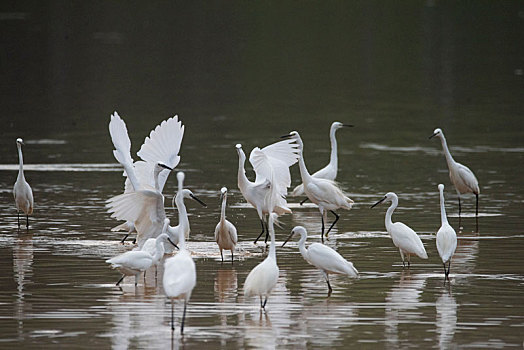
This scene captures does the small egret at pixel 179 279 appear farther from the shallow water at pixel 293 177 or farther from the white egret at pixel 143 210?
the white egret at pixel 143 210

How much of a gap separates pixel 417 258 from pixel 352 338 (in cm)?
438

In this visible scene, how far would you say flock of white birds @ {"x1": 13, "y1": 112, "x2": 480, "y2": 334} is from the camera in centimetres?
1162

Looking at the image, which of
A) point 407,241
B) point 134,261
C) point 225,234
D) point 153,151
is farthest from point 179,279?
point 153,151

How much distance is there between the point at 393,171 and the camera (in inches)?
878

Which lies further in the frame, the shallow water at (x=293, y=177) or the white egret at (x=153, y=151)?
the white egret at (x=153, y=151)

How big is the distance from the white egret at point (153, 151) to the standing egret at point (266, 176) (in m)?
1.00

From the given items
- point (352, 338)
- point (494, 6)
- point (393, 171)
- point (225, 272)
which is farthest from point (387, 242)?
point (494, 6)

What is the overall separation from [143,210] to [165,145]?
42.6 inches

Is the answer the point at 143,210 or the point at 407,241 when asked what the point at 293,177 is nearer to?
the point at 143,210

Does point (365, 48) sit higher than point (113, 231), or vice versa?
point (365, 48)

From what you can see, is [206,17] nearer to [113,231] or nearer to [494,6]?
[494,6]

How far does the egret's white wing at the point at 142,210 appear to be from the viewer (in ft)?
47.8

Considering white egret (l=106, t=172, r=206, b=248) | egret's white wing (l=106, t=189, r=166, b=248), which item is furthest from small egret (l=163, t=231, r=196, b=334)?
egret's white wing (l=106, t=189, r=166, b=248)

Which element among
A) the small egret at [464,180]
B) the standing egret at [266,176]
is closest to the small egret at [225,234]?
the standing egret at [266,176]
